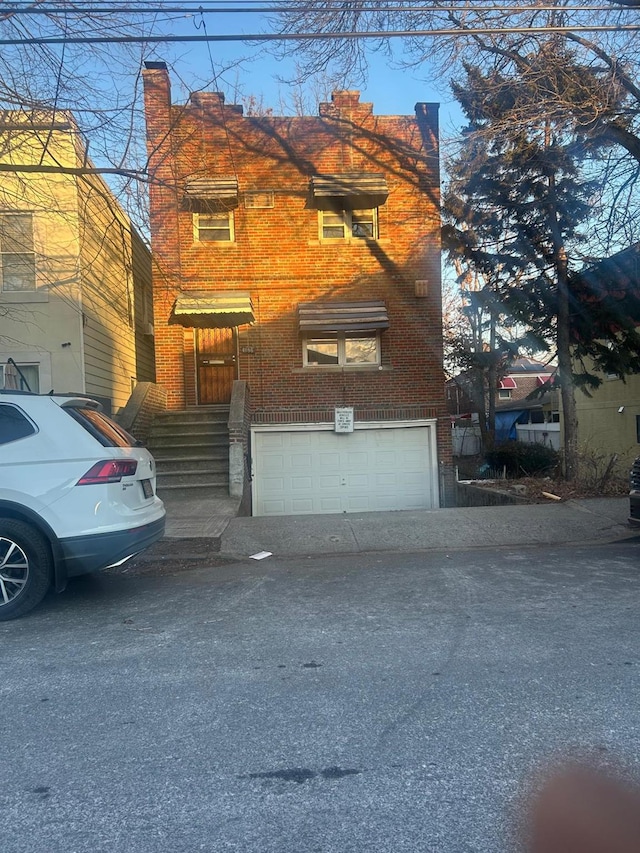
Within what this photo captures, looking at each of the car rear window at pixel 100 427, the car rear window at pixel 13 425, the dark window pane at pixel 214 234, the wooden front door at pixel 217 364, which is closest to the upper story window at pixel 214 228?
the dark window pane at pixel 214 234

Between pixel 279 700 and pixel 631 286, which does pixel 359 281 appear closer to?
pixel 631 286

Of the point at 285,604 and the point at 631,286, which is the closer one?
the point at 285,604

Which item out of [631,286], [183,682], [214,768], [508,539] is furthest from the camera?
[631,286]

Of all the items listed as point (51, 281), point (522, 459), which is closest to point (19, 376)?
point (51, 281)

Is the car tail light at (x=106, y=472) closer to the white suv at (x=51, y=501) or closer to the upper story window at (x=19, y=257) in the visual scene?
the white suv at (x=51, y=501)

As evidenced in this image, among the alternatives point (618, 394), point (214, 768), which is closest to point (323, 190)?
point (618, 394)

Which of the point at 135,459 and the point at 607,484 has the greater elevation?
the point at 135,459

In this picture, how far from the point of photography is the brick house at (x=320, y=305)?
13805mm

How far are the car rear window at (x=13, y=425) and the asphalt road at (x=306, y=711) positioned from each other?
1525 mm

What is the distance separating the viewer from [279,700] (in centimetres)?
376

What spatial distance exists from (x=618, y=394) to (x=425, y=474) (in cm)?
804

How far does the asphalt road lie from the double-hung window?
27.5ft

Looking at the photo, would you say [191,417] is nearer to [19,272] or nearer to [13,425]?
[19,272]

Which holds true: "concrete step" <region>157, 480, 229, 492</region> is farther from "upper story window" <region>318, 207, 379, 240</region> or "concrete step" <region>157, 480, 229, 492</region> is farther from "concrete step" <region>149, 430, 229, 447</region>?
"upper story window" <region>318, 207, 379, 240</region>
